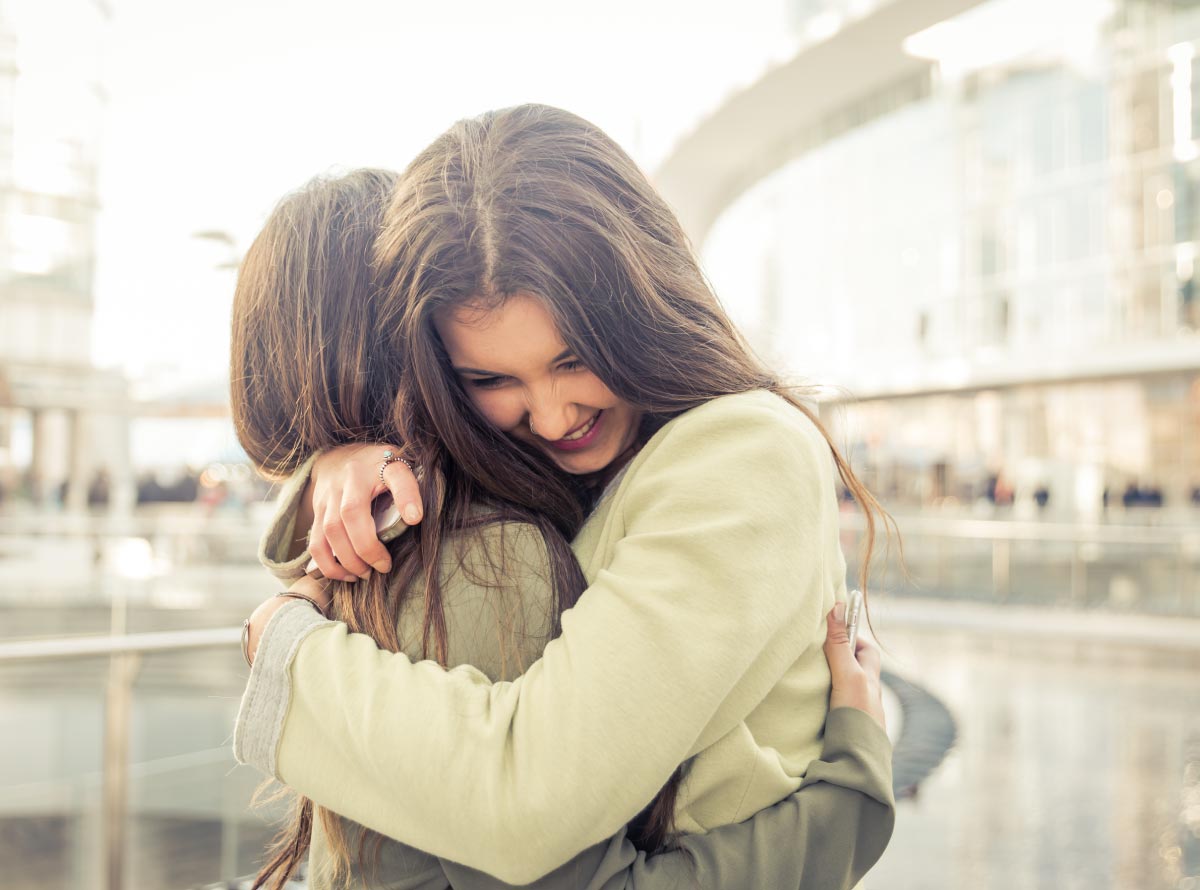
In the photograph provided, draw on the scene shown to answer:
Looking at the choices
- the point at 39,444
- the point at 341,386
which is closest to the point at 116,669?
the point at 341,386

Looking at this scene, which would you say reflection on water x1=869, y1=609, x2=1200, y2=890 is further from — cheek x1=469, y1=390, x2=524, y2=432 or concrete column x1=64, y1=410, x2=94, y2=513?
concrete column x1=64, y1=410, x2=94, y2=513

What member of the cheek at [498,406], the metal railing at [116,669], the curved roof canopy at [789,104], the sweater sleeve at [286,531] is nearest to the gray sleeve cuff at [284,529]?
the sweater sleeve at [286,531]

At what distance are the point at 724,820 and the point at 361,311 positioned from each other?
2.31 feet

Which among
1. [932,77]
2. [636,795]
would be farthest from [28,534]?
[932,77]

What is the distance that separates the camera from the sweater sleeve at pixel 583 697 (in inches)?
36.5

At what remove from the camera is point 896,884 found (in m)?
3.79

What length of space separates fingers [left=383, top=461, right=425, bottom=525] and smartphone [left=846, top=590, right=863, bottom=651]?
1.77ft

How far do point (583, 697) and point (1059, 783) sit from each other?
5127mm

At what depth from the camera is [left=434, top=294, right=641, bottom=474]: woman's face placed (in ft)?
3.80

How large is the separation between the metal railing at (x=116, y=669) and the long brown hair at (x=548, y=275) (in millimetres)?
1689

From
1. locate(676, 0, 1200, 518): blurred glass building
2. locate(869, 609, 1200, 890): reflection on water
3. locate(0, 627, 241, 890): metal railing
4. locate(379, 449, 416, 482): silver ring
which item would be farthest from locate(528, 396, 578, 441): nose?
locate(676, 0, 1200, 518): blurred glass building

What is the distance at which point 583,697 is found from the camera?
930mm

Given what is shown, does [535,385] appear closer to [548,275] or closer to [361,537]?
[548,275]

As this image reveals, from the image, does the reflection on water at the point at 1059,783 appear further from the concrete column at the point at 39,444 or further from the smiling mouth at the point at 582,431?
the concrete column at the point at 39,444
